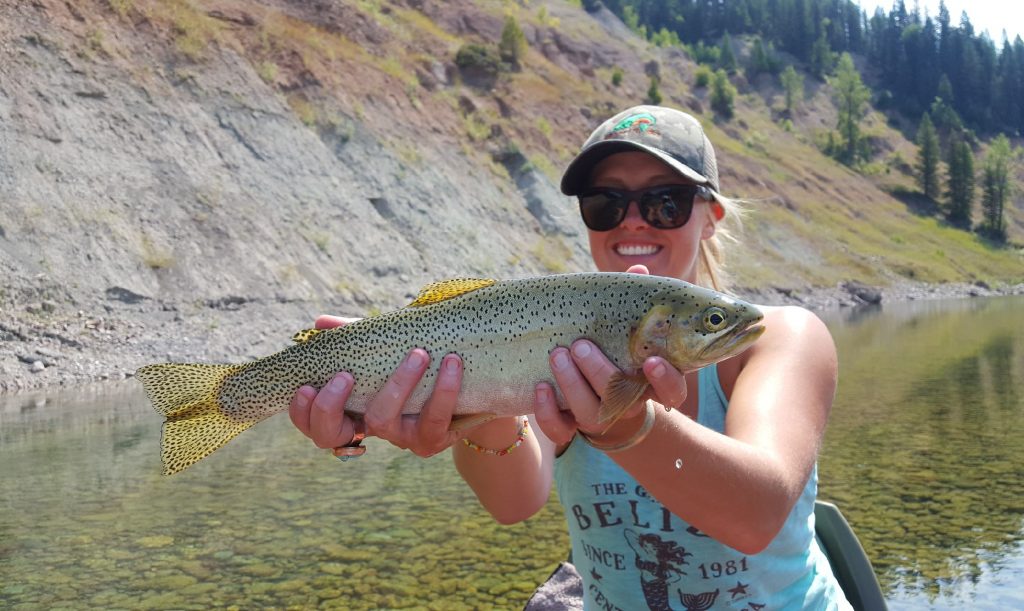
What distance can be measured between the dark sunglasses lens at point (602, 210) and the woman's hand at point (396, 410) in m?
1.49

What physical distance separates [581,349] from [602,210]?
162cm

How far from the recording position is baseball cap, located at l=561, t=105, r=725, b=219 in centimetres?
427

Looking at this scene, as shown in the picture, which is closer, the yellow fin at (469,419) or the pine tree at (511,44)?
the yellow fin at (469,419)

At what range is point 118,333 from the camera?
2062 centimetres

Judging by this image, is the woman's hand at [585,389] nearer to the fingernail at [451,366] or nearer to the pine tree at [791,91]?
the fingernail at [451,366]

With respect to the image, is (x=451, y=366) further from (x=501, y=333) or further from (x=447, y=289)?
(x=447, y=289)

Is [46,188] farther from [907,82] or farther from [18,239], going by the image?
[907,82]

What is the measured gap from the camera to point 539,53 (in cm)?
6794

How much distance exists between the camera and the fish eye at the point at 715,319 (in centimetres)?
321

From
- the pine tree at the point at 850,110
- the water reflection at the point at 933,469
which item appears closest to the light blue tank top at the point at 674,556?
the water reflection at the point at 933,469

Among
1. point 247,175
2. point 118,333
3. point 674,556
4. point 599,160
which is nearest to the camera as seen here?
point 674,556

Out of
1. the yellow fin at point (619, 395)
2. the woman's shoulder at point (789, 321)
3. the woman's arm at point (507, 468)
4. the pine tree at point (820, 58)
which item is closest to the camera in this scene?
the yellow fin at point (619, 395)

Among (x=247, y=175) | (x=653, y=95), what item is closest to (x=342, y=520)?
(x=247, y=175)

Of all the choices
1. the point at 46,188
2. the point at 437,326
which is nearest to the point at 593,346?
the point at 437,326
